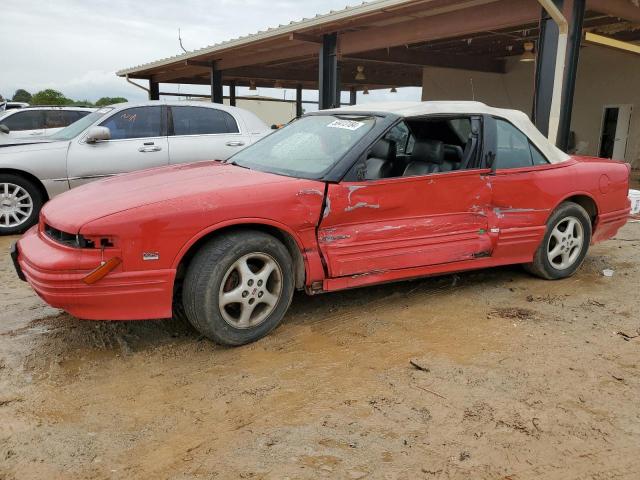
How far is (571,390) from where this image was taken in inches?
111

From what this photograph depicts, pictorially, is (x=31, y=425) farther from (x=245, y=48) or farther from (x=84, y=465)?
(x=245, y=48)

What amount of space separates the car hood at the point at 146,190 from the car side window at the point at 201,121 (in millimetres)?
3463

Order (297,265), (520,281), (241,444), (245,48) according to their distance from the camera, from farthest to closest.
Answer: (245,48) < (520,281) < (297,265) < (241,444)

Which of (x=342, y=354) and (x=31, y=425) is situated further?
(x=342, y=354)

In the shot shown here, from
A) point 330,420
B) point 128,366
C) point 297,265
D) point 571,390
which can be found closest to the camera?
point 330,420

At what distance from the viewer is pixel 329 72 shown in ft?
36.0

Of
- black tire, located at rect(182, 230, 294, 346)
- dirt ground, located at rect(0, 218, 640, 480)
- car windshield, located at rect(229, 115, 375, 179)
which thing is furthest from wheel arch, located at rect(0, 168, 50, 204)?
black tire, located at rect(182, 230, 294, 346)

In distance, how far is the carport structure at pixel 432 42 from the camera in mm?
7195

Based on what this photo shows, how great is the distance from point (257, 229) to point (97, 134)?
13.4ft

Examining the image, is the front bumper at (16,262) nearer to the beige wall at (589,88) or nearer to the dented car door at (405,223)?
the dented car door at (405,223)

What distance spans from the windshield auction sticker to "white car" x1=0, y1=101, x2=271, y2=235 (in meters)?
3.42

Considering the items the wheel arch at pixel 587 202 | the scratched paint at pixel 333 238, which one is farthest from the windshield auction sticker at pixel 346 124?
the wheel arch at pixel 587 202

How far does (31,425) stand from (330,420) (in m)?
1.42

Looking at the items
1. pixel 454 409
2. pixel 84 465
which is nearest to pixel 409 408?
pixel 454 409
